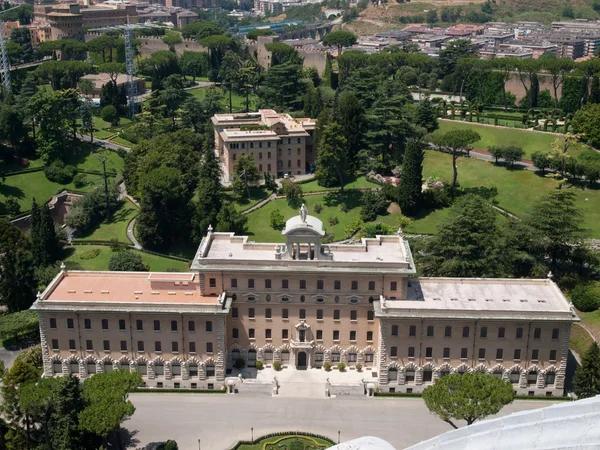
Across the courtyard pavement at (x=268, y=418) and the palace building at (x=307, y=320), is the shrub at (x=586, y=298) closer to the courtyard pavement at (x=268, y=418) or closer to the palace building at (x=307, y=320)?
the palace building at (x=307, y=320)

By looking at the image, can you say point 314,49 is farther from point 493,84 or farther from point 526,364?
point 526,364

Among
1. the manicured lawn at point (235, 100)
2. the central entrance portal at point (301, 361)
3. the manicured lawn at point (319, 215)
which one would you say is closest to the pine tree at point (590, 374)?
the central entrance portal at point (301, 361)

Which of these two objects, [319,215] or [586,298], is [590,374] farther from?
[319,215]

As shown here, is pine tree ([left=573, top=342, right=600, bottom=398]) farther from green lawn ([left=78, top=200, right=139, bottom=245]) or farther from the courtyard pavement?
green lawn ([left=78, top=200, right=139, bottom=245])

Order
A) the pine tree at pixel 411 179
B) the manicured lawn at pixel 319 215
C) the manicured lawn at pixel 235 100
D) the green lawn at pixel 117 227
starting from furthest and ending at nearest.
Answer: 1. the manicured lawn at pixel 235 100
2. the green lawn at pixel 117 227
3. the manicured lawn at pixel 319 215
4. the pine tree at pixel 411 179

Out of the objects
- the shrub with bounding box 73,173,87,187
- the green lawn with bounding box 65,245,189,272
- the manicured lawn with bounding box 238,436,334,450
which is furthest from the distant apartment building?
the manicured lawn with bounding box 238,436,334,450

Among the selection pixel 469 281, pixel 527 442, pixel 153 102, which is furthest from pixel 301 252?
pixel 153 102

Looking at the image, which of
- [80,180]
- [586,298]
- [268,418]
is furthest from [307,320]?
[80,180]
